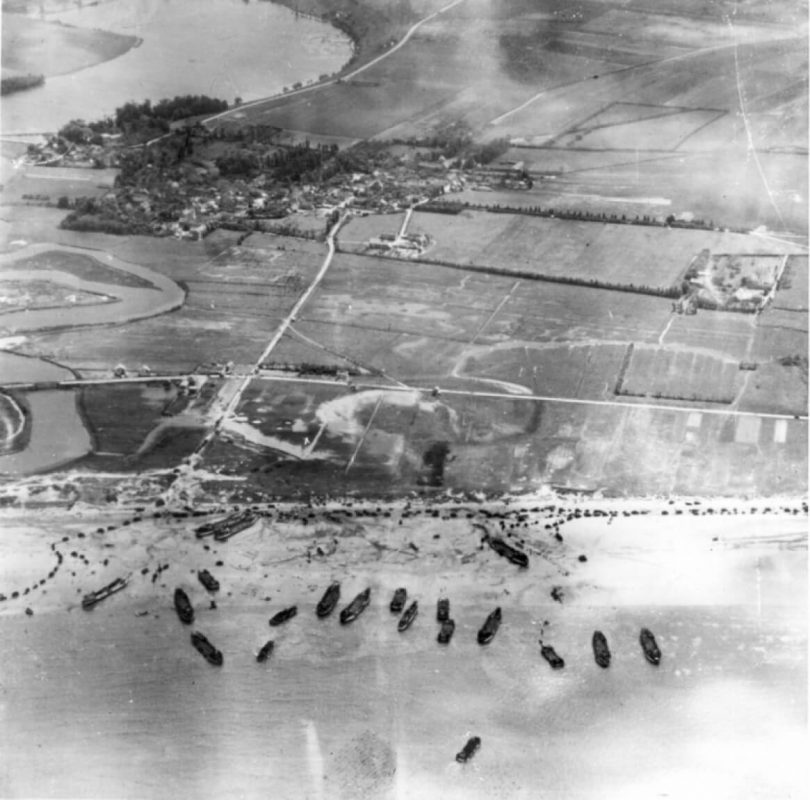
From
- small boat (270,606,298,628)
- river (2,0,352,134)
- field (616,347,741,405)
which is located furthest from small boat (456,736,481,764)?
river (2,0,352,134)

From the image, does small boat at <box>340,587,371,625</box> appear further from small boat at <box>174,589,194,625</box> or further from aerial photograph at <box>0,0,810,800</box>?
small boat at <box>174,589,194,625</box>

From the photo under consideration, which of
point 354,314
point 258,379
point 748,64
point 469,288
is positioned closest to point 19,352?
point 258,379

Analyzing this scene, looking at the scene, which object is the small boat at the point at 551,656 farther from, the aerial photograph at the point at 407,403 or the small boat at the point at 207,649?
the small boat at the point at 207,649

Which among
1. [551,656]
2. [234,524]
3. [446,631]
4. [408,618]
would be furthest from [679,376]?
[234,524]

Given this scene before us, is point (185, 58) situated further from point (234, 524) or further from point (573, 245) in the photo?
point (234, 524)

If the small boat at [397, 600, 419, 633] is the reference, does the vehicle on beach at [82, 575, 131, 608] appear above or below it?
below

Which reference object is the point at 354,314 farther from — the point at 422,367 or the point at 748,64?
the point at 748,64

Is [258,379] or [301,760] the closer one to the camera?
[301,760]

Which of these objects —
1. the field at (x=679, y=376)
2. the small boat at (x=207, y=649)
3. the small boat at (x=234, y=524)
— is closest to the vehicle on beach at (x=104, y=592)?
the small boat at (x=234, y=524)
